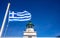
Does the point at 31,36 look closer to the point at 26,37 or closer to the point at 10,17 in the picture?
the point at 26,37

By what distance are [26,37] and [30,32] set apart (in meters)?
0.65

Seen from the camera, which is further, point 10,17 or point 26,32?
point 26,32

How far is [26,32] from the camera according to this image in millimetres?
20812

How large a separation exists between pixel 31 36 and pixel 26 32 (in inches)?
22.0

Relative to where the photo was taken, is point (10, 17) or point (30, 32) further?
point (30, 32)

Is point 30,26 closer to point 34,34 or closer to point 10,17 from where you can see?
point 34,34

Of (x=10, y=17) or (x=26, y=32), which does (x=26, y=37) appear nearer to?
(x=26, y=32)

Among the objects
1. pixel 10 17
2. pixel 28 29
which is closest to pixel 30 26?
pixel 28 29

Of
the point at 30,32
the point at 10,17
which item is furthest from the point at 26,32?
the point at 10,17

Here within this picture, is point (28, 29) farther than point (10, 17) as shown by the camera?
Yes

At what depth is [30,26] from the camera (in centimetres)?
2139

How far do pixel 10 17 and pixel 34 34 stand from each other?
6936 mm

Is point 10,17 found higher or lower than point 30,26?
lower

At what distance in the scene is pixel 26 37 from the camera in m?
20.6
